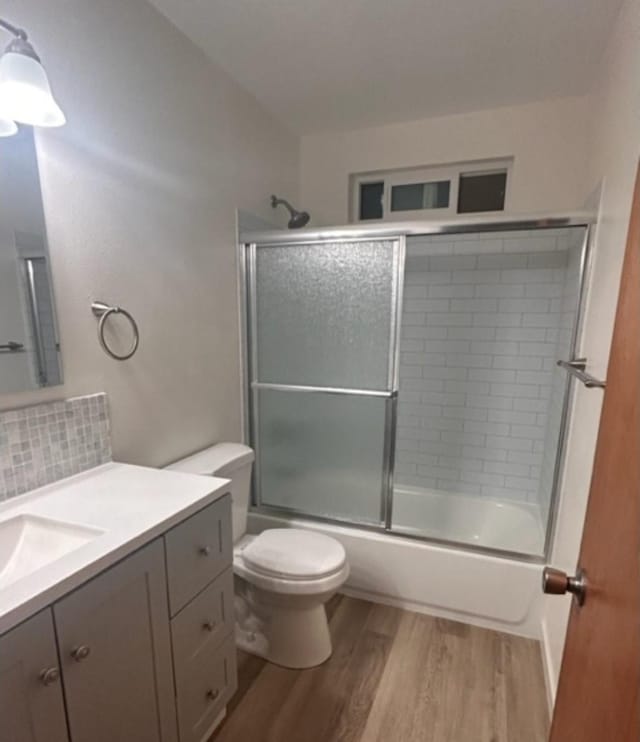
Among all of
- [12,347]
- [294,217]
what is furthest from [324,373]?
[12,347]

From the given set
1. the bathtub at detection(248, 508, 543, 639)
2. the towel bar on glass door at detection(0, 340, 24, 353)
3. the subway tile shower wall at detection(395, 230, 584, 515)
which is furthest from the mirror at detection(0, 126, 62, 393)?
the subway tile shower wall at detection(395, 230, 584, 515)

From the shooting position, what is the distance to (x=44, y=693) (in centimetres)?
78

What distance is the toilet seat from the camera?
157 cm

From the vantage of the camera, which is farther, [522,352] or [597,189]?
[522,352]

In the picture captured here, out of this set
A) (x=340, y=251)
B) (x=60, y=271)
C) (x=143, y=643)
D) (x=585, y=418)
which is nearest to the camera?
(x=143, y=643)

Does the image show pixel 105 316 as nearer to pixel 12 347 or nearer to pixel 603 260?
pixel 12 347

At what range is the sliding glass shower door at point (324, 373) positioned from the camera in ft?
6.61

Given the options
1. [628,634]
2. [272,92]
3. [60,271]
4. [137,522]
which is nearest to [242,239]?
[272,92]

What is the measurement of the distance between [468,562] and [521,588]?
237mm

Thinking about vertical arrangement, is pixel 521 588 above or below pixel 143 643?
below

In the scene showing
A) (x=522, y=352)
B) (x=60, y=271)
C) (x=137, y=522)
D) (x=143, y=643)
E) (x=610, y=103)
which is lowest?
(x=143, y=643)

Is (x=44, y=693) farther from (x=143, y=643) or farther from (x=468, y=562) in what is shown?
(x=468, y=562)

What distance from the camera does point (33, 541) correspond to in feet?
3.46

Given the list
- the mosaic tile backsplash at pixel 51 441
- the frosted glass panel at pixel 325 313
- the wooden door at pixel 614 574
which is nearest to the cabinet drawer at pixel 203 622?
the mosaic tile backsplash at pixel 51 441
